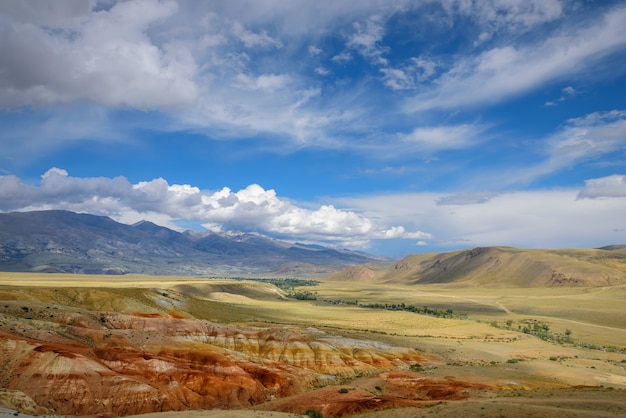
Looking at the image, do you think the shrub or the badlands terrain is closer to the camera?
the shrub

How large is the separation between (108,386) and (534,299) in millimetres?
177259

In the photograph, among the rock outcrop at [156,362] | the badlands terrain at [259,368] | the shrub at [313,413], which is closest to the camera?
the shrub at [313,413]

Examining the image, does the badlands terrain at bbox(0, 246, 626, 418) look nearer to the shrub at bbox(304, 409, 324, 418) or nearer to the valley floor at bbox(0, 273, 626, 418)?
the valley floor at bbox(0, 273, 626, 418)

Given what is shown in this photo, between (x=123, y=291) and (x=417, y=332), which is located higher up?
(x=123, y=291)

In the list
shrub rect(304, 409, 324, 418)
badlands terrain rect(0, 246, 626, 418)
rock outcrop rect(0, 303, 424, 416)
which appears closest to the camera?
shrub rect(304, 409, 324, 418)

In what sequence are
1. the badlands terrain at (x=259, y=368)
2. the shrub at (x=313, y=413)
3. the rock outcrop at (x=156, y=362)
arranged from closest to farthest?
1. the shrub at (x=313, y=413)
2. the badlands terrain at (x=259, y=368)
3. the rock outcrop at (x=156, y=362)

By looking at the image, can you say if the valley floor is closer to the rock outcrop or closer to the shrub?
the rock outcrop

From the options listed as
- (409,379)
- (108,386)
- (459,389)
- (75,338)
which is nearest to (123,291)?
(75,338)

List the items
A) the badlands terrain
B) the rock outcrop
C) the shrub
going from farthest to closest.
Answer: the rock outcrop < the badlands terrain < the shrub


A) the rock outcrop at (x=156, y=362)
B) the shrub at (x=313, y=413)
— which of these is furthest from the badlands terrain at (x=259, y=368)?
the shrub at (x=313, y=413)

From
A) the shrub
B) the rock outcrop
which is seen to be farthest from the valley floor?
the shrub

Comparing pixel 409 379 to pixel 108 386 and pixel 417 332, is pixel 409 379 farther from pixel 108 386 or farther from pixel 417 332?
pixel 417 332

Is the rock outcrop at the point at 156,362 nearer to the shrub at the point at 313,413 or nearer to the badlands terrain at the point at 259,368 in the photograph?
the badlands terrain at the point at 259,368

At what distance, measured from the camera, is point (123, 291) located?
8644 centimetres
